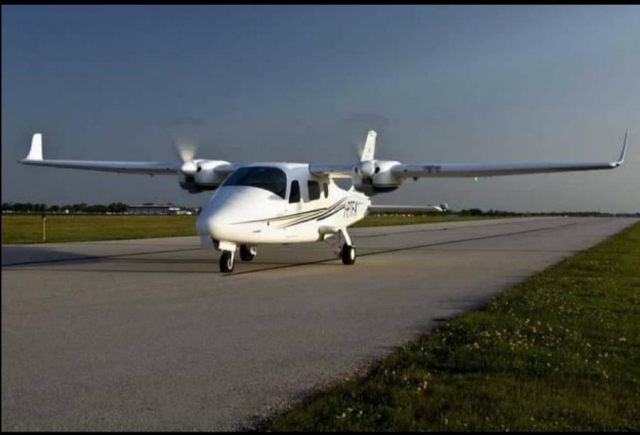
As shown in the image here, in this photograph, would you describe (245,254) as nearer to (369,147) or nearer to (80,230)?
(369,147)

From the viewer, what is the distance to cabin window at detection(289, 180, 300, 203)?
19953 mm

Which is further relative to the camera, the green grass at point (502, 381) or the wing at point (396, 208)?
the wing at point (396, 208)

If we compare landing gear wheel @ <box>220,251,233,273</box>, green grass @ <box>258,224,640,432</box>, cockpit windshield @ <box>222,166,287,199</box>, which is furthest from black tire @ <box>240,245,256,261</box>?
green grass @ <box>258,224,640,432</box>

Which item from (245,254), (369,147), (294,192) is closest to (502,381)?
(294,192)

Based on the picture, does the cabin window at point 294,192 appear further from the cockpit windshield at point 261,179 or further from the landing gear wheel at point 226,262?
the landing gear wheel at point 226,262

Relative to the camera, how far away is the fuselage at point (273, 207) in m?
17.3

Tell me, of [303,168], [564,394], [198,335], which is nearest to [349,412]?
[564,394]

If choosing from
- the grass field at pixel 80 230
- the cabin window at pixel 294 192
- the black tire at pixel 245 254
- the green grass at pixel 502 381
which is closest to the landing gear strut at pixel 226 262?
the cabin window at pixel 294 192

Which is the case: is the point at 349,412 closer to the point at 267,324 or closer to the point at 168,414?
the point at 168,414

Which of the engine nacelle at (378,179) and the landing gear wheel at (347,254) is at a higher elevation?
the engine nacelle at (378,179)

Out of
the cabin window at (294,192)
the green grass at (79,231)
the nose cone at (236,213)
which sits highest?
the cabin window at (294,192)

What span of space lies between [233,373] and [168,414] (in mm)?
1564

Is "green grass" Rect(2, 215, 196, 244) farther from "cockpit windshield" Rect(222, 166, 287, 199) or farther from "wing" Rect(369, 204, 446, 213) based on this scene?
"wing" Rect(369, 204, 446, 213)

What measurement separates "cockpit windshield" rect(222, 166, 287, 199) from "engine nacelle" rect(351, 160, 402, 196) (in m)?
3.71
